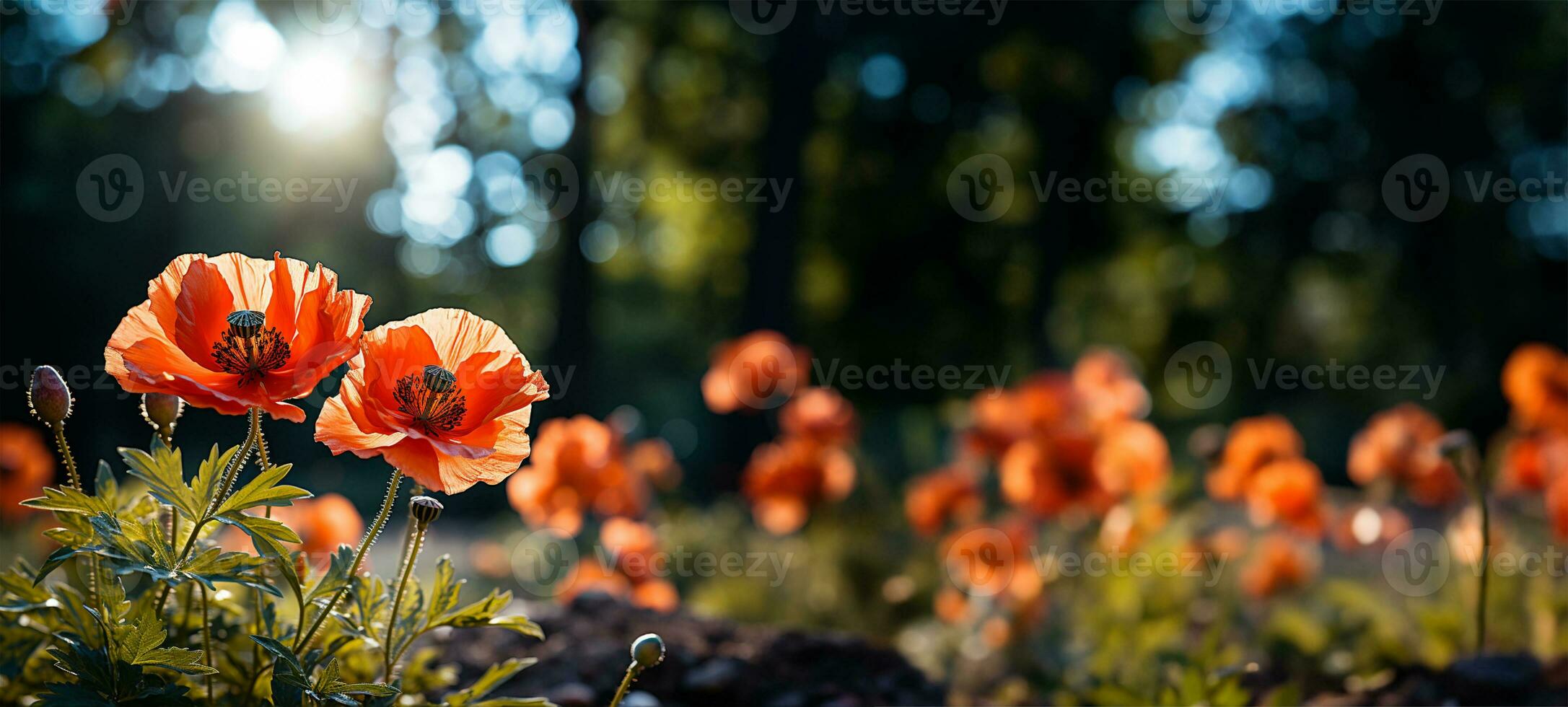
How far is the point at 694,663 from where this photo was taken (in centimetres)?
245

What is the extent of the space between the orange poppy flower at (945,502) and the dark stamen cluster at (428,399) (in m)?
3.12

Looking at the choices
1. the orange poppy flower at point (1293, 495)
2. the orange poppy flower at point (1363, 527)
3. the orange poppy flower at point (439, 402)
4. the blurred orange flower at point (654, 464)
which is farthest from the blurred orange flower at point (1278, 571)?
the orange poppy flower at point (439, 402)

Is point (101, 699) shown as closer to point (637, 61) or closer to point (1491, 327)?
point (637, 61)

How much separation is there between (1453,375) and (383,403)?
53.5 feet

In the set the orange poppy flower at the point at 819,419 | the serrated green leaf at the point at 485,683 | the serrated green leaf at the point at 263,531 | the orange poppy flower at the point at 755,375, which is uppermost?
the orange poppy flower at the point at 755,375

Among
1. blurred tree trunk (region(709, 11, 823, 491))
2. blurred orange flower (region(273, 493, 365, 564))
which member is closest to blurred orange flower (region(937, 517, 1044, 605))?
blurred orange flower (region(273, 493, 365, 564))

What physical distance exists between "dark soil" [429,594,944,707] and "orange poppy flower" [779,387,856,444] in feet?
4.59

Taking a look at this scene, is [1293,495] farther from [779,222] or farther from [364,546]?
[779,222]

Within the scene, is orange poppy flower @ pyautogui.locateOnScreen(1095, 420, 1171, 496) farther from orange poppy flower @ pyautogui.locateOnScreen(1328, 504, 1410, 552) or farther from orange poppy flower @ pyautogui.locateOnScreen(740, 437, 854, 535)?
orange poppy flower @ pyautogui.locateOnScreen(740, 437, 854, 535)

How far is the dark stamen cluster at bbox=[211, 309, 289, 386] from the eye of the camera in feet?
3.97

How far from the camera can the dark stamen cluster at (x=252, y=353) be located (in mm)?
1211

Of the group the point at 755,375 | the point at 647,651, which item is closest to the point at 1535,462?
the point at 755,375

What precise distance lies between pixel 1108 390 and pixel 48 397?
3.84 m

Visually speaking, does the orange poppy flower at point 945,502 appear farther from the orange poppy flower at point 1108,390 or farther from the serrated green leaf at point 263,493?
the serrated green leaf at point 263,493
